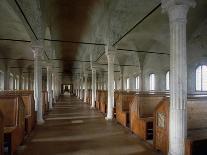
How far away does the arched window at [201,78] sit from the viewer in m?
13.8

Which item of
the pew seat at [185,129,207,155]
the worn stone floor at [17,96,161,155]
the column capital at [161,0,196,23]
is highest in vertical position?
the column capital at [161,0,196,23]

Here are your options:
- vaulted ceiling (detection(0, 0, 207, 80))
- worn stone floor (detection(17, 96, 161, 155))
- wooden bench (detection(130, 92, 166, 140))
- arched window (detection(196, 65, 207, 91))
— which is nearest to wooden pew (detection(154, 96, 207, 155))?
worn stone floor (detection(17, 96, 161, 155))

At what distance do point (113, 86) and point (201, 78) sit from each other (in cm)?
729

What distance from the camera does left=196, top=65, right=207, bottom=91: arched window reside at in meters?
13.8

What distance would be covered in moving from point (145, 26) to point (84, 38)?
842 centimetres

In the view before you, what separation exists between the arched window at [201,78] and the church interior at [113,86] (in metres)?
0.07

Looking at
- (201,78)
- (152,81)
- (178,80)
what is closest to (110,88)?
(178,80)

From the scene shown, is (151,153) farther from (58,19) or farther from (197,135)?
(58,19)

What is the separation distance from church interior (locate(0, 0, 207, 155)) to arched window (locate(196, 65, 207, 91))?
2.8 inches

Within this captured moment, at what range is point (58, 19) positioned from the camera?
15148 millimetres

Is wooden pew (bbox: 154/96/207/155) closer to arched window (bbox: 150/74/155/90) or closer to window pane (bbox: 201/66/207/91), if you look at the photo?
window pane (bbox: 201/66/207/91)

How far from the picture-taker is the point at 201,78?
1402cm

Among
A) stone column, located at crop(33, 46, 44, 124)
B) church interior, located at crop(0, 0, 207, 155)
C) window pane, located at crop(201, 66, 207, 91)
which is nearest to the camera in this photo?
church interior, located at crop(0, 0, 207, 155)

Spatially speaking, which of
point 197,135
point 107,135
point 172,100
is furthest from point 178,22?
point 107,135
